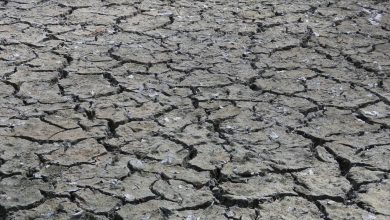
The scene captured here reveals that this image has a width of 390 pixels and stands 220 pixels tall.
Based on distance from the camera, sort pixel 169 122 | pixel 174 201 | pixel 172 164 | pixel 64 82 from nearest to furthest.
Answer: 1. pixel 174 201
2. pixel 172 164
3. pixel 169 122
4. pixel 64 82

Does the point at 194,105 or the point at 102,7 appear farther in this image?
the point at 102,7

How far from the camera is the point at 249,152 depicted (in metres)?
3.20

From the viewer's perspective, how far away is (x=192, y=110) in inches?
142

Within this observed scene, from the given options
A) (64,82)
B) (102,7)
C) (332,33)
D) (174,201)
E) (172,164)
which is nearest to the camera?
(174,201)

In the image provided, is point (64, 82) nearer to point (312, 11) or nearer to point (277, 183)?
point (277, 183)

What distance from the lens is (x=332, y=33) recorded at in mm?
4738

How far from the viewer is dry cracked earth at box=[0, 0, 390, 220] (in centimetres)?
287

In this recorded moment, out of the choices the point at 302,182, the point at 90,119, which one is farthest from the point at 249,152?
the point at 90,119

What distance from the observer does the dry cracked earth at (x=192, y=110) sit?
2.87 metres

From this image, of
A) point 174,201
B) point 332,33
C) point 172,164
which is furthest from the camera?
point 332,33

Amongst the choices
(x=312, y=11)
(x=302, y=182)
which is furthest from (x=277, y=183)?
(x=312, y=11)

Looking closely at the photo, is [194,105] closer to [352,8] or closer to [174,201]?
[174,201]

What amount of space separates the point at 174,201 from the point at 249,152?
500mm

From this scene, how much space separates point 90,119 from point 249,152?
755 mm
